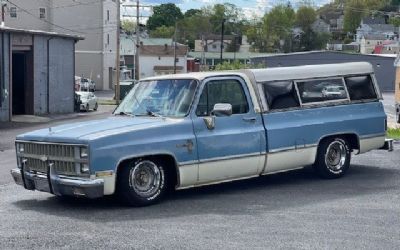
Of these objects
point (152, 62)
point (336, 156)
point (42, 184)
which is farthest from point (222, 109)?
point (152, 62)

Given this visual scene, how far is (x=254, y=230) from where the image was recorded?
28.0ft

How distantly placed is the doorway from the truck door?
27642mm

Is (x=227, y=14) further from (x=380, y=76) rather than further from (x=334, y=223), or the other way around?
(x=334, y=223)

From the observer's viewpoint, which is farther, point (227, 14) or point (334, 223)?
point (227, 14)

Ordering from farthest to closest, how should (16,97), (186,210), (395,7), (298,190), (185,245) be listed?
(395,7), (16,97), (298,190), (186,210), (185,245)

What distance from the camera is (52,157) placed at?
9875 mm

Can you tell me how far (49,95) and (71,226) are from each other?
3179cm

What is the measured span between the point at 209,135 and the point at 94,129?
1.68 metres

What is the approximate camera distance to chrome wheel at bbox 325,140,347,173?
12.4 meters

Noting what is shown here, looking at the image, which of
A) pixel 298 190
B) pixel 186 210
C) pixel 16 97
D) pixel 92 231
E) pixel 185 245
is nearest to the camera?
pixel 185 245

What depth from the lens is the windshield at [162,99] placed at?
10735 millimetres

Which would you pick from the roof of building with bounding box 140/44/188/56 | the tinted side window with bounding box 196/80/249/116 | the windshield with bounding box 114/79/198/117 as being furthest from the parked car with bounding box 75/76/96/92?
the tinted side window with bounding box 196/80/249/116

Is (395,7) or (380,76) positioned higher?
(395,7)

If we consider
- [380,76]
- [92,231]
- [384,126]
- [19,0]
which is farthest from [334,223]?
[380,76]
